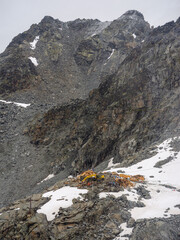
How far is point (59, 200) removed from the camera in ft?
29.9

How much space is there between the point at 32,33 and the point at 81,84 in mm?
37265

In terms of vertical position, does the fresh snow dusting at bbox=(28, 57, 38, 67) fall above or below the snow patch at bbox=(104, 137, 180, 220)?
above

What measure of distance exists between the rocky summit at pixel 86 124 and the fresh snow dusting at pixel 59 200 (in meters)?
0.08

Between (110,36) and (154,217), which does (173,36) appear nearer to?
(154,217)

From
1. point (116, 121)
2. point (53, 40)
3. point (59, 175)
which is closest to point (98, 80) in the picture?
point (53, 40)

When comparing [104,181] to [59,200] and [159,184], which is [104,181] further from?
[159,184]

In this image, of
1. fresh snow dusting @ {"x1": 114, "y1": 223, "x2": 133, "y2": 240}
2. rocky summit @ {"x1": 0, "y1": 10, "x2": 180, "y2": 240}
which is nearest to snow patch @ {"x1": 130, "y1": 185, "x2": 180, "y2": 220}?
rocky summit @ {"x1": 0, "y1": 10, "x2": 180, "y2": 240}

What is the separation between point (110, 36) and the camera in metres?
74.0

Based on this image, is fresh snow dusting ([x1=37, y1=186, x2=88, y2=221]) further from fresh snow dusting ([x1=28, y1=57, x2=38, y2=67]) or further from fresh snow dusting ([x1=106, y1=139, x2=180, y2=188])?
fresh snow dusting ([x1=28, y1=57, x2=38, y2=67])

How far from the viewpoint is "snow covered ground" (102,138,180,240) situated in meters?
8.00

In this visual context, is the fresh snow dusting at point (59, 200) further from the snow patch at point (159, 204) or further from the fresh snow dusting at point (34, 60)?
the fresh snow dusting at point (34, 60)

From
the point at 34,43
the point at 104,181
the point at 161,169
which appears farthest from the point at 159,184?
the point at 34,43

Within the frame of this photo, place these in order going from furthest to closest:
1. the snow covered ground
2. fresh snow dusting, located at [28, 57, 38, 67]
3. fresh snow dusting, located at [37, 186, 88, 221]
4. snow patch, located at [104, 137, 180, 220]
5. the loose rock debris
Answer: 1. fresh snow dusting, located at [28, 57, 38, 67]
2. the loose rock debris
3. fresh snow dusting, located at [37, 186, 88, 221]
4. snow patch, located at [104, 137, 180, 220]
5. the snow covered ground

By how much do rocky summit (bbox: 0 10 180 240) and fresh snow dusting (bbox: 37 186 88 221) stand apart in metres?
0.08
